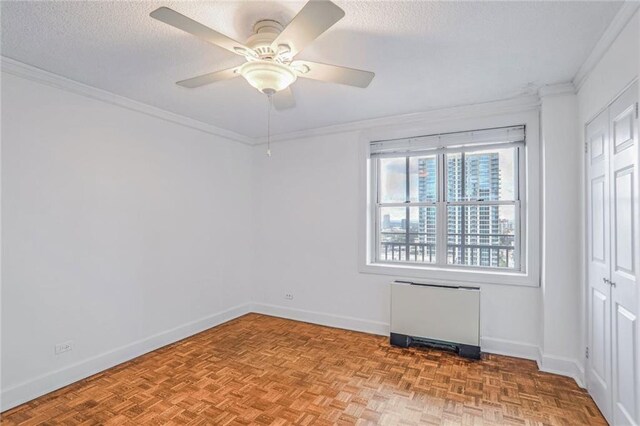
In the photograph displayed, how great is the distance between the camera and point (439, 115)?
3537 millimetres

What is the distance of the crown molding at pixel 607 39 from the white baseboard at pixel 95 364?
14.3 ft

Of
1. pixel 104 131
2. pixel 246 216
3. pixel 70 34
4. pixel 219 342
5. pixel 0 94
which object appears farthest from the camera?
pixel 246 216

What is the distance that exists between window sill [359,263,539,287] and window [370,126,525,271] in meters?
0.12

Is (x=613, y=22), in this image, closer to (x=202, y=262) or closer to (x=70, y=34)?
(x=70, y=34)

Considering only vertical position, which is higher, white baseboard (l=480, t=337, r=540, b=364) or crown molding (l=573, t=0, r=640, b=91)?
crown molding (l=573, t=0, r=640, b=91)

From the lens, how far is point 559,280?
9.32 ft

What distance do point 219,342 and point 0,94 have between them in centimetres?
283

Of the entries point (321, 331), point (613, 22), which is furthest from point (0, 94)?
point (613, 22)

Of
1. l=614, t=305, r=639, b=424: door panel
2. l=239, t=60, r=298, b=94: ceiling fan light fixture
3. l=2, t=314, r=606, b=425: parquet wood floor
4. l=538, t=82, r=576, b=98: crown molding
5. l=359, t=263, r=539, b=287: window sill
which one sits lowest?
l=2, t=314, r=606, b=425: parquet wood floor

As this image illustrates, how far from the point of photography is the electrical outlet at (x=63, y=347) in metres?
2.65

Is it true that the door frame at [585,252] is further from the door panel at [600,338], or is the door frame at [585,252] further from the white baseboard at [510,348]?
the white baseboard at [510,348]

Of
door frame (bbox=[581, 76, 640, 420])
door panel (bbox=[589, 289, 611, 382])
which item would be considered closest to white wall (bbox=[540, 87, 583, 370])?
door frame (bbox=[581, 76, 640, 420])

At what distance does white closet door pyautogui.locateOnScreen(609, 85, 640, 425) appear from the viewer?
71.4 inches

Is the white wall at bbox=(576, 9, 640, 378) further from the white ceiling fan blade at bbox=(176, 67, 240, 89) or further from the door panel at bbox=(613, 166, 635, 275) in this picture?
the white ceiling fan blade at bbox=(176, 67, 240, 89)
